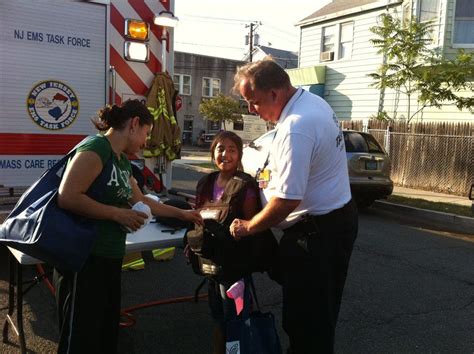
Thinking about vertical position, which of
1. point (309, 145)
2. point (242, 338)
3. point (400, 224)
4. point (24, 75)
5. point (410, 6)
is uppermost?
point (410, 6)

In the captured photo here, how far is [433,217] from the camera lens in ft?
30.5

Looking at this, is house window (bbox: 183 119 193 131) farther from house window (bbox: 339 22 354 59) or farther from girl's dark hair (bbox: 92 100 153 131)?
girl's dark hair (bbox: 92 100 153 131)

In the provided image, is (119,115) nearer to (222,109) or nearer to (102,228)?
(102,228)

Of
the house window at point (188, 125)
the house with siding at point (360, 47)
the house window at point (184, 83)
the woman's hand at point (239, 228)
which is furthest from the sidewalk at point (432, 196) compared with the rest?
the house window at point (184, 83)

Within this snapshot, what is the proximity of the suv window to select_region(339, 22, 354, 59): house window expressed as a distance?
8886mm

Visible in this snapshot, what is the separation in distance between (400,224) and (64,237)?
750 centimetres

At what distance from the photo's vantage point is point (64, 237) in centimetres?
233

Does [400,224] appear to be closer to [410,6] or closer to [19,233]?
[19,233]

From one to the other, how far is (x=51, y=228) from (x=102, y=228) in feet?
0.90

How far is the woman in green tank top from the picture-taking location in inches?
93.6

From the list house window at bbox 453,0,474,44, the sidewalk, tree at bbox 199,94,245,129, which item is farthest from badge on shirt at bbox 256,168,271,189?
tree at bbox 199,94,245,129

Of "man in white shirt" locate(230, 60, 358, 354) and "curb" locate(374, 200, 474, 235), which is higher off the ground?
"man in white shirt" locate(230, 60, 358, 354)

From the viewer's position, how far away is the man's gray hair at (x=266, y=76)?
2387mm

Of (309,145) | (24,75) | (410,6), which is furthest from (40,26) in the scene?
(410,6)
